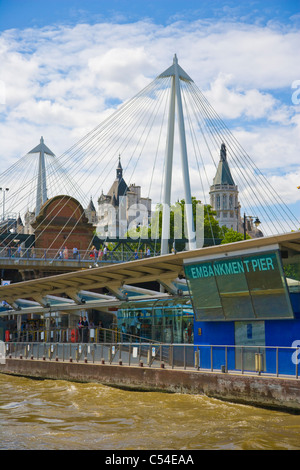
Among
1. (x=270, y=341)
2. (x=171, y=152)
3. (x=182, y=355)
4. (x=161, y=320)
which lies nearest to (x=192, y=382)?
(x=182, y=355)

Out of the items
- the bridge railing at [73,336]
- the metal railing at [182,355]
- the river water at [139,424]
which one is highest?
the bridge railing at [73,336]

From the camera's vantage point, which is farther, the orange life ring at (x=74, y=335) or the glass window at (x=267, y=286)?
the orange life ring at (x=74, y=335)

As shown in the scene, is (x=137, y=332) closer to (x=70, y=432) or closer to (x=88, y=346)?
(x=88, y=346)

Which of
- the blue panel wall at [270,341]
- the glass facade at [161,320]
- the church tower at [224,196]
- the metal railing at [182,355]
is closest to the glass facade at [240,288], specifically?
the blue panel wall at [270,341]

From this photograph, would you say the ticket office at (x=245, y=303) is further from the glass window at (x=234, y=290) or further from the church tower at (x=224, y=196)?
the church tower at (x=224, y=196)

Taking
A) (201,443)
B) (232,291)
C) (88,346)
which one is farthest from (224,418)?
(88,346)

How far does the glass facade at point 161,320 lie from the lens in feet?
89.0

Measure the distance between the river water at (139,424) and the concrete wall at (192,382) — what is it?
36 cm

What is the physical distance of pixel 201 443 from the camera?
50.9ft

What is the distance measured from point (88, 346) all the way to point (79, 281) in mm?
6228

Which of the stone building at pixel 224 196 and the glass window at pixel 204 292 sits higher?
the stone building at pixel 224 196

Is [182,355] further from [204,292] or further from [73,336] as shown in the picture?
[73,336]

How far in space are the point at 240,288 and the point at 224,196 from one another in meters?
173

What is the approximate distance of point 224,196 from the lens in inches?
7677
